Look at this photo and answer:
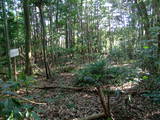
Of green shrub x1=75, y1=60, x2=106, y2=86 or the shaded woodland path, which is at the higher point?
green shrub x1=75, y1=60, x2=106, y2=86

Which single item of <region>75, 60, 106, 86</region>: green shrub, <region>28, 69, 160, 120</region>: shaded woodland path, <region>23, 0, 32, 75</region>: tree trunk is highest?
<region>23, 0, 32, 75</region>: tree trunk

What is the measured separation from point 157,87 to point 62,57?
272 inches

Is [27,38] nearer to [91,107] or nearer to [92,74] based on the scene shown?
[92,74]

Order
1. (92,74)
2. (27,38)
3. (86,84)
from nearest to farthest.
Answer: (86,84) → (92,74) → (27,38)

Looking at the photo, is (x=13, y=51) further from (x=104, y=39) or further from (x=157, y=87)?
(x=104, y=39)

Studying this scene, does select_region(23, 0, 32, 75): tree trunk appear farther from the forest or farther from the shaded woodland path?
the shaded woodland path

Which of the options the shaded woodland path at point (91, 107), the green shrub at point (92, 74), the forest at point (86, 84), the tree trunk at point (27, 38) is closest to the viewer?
the forest at point (86, 84)

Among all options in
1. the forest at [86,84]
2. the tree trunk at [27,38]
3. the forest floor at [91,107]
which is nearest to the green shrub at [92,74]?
the forest at [86,84]

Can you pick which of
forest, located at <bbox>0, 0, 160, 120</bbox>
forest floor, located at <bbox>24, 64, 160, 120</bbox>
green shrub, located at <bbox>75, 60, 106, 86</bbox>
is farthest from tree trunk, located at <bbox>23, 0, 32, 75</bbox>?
forest floor, located at <bbox>24, 64, 160, 120</bbox>

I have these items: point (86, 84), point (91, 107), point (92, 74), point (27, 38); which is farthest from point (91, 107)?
point (27, 38)

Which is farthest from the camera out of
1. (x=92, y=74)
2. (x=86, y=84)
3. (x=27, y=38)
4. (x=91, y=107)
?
(x=27, y=38)

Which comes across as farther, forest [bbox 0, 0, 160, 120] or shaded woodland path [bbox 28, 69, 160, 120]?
shaded woodland path [bbox 28, 69, 160, 120]

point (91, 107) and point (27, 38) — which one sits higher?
point (27, 38)

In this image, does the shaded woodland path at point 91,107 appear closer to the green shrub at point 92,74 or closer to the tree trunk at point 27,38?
the green shrub at point 92,74
